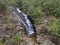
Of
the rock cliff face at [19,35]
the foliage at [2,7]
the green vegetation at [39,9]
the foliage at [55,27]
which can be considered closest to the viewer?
the rock cliff face at [19,35]

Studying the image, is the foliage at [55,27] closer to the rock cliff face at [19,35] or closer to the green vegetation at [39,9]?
the green vegetation at [39,9]

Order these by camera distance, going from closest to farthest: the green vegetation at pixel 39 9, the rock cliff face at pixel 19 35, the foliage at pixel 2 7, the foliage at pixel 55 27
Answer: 1. the rock cliff face at pixel 19 35
2. the foliage at pixel 55 27
3. the green vegetation at pixel 39 9
4. the foliage at pixel 2 7

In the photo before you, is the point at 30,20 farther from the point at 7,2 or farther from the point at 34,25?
the point at 7,2

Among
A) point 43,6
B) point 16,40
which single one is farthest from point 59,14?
point 16,40

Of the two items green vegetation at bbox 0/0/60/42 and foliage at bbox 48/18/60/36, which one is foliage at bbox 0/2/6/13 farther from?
foliage at bbox 48/18/60/36

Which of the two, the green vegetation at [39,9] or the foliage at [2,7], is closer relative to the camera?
the green vegetation at [39,9]

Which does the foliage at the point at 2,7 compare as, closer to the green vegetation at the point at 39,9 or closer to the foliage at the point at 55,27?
the green vegetation at the point at 39,9

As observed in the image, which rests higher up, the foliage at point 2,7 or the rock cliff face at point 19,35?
the foliage at point 2,7

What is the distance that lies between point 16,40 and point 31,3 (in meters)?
2.95

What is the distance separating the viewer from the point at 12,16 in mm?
10320

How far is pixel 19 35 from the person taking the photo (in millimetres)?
9430

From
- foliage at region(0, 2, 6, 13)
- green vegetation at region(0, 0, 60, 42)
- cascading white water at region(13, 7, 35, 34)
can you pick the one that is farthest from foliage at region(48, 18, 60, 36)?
foliage at region(0, 2, 6, 13)

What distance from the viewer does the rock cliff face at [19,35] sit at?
9156 millimetres

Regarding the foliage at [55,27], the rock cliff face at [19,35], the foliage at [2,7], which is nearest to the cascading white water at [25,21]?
the rock cliff face at [19,35]
